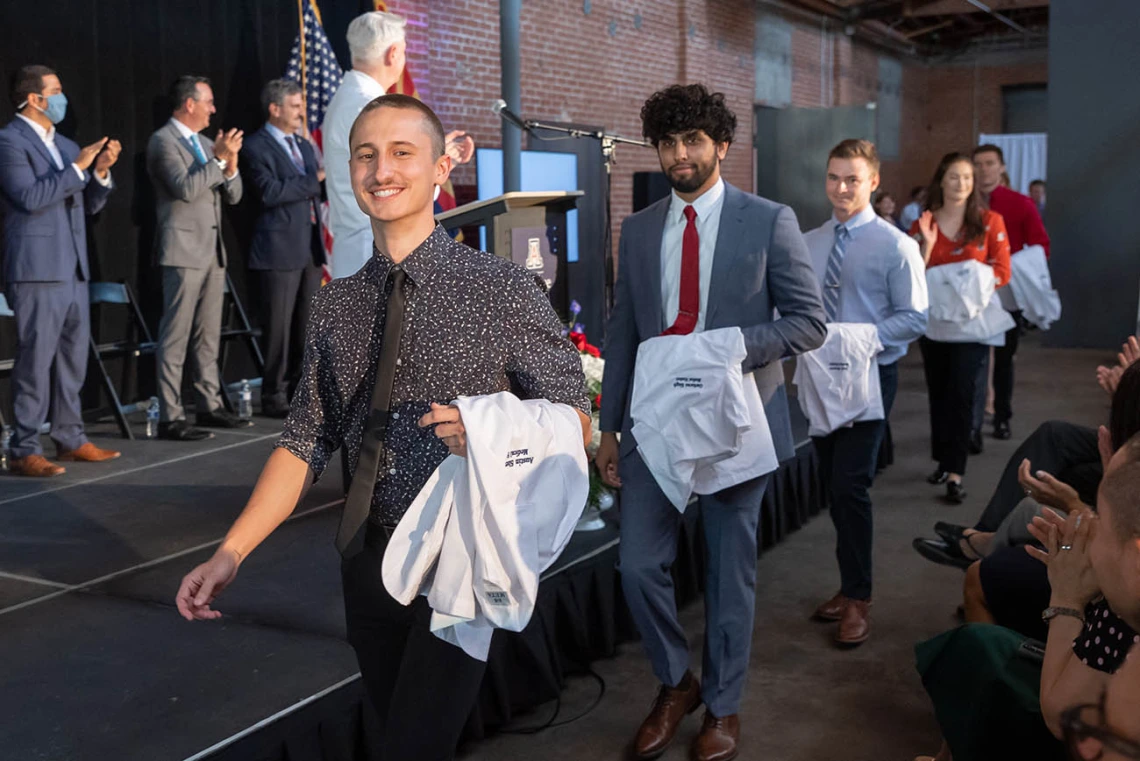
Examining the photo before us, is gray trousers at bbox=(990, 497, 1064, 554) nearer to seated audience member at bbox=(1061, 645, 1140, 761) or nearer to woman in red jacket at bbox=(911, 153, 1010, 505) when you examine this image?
seated audience member at bbox=(1061, 645, 1140, 761)

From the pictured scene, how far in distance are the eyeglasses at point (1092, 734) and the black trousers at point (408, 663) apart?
35.4 inches

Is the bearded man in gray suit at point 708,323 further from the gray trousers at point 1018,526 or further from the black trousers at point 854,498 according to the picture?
the gray trousers at point 1018,526

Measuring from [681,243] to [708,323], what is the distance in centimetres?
21

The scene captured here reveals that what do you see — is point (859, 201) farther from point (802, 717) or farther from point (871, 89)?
point (871, 89)

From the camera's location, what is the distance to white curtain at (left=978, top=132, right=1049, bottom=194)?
19250 millimetres

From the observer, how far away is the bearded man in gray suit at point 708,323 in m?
2.77

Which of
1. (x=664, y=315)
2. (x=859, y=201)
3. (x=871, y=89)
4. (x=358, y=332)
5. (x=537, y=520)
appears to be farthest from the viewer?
(x=871, y=89)

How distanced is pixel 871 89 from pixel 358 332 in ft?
59.1

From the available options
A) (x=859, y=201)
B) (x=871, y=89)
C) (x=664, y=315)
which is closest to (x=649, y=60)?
(x=871, y=89)

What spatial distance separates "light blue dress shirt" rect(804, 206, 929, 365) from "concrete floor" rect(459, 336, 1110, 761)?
94 centimetres

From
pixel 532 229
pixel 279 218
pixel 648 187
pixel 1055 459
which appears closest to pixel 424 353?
pixel 1055 459

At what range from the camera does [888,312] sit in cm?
390

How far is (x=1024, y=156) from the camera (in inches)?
764

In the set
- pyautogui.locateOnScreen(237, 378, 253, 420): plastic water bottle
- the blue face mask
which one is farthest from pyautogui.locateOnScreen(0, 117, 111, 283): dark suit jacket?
pyautogui.locateOnScreen(237, 378, 253, 420): plastic water bottle
